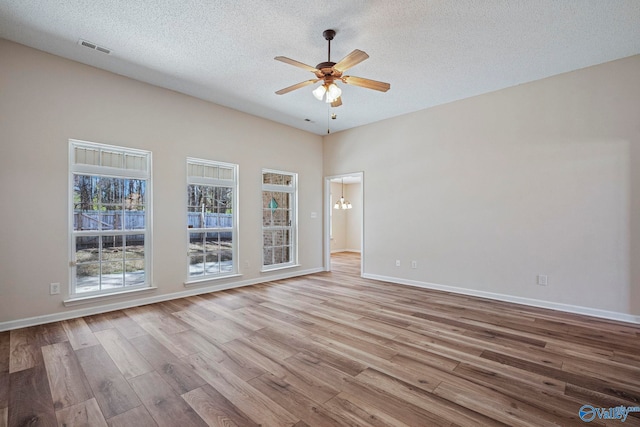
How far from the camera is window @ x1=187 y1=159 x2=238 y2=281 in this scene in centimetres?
483

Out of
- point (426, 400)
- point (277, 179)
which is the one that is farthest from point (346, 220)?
point (426, 400)

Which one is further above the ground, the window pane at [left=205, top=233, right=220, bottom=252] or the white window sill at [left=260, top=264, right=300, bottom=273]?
the window pane at [left=205, top=233, right=220, bottom=252]

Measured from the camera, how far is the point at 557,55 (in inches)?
137

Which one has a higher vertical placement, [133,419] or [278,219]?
[278,219]

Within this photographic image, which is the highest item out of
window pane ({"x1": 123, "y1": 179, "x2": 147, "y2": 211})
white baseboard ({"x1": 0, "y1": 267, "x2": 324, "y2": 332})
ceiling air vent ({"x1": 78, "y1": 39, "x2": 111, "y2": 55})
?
ceiling air vent ({"x1": 78, "y1": 39, "x2": 111, "y2": 55})

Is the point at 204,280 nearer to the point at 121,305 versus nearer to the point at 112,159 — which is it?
the point at 121,305

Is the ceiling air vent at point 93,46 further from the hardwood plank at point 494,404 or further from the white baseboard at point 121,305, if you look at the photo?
the hardwood plank at point 494,404

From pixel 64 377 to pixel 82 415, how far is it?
0.66 metres

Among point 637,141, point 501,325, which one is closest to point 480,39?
point 637,141

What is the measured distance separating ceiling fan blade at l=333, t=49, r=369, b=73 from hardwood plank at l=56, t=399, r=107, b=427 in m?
3.27

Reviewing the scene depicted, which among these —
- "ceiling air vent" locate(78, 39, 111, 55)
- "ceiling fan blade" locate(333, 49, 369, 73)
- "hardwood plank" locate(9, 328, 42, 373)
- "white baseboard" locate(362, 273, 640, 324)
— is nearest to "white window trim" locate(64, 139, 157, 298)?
"hardwood plank" locate(9, 328, 42, 373)

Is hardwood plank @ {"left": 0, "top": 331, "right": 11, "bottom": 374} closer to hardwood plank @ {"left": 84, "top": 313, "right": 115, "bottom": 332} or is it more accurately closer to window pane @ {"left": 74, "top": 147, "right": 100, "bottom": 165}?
hardwood plank @ {"left": 84, "top": 313, "right": 115, "bottom": 332}

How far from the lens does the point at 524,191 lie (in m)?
4.24

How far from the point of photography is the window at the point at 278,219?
5.90 meters
